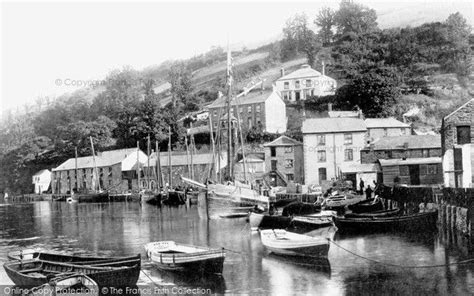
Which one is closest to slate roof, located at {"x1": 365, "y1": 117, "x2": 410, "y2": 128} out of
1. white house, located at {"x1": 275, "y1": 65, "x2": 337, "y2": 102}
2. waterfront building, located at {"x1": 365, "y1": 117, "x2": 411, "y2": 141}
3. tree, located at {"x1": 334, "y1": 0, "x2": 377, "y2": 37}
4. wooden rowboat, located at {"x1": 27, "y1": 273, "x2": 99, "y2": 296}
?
waterfront building, located at {"x1": 365, "y1": 117, "x2": 411, "y2": 141}

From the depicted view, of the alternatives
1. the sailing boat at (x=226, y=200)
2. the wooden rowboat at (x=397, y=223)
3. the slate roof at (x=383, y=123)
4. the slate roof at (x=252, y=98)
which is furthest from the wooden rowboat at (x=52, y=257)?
the slate roof at (x=252, y=98)

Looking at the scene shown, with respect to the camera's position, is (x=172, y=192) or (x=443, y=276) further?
(x=172, y=192)

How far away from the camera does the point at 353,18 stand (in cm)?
14700

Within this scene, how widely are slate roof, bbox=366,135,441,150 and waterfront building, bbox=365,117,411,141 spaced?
1052 cm

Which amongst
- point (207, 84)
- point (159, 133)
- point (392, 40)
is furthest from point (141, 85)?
point (392, 40)

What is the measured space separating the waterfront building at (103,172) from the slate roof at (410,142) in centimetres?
5082

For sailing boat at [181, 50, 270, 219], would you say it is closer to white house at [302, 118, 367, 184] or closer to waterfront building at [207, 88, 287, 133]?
white house at [302, 118, 367, 184]

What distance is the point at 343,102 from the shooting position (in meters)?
96.8

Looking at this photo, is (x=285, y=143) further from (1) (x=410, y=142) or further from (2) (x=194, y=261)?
(2) (x=194, y=261)

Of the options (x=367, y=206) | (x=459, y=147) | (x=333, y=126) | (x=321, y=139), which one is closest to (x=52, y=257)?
(x=367, y=206)

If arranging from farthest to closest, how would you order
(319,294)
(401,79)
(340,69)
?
(340,69) < (401,79) < (319,294)

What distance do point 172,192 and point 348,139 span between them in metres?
26.0

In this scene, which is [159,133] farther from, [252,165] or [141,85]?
[141,85]

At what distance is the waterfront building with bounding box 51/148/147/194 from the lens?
106m
